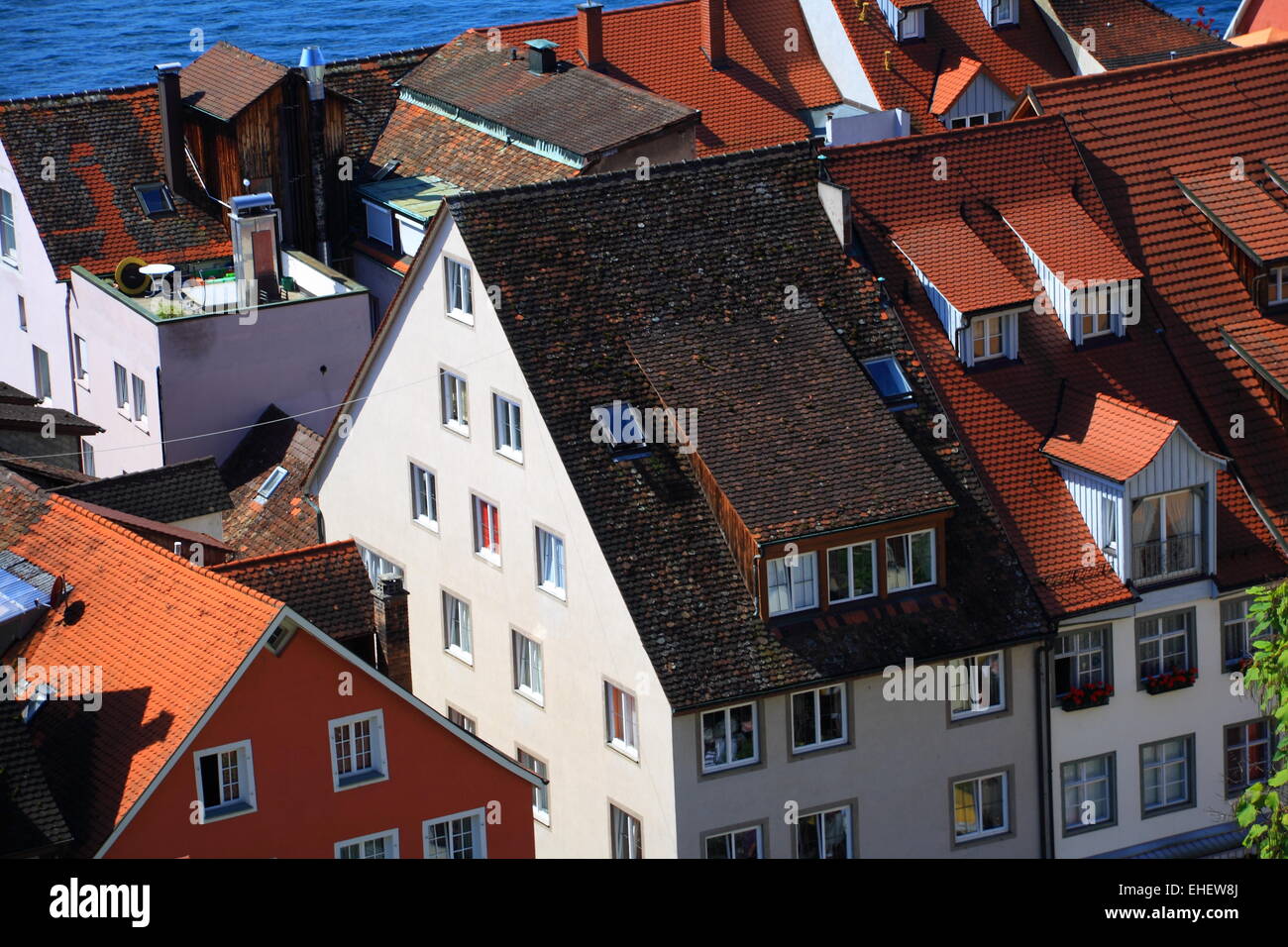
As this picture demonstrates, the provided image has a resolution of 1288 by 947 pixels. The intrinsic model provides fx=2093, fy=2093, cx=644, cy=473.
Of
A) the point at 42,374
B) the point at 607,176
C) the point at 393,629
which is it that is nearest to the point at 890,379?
the point at 607,176

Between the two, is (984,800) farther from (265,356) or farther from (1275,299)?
(265,356)

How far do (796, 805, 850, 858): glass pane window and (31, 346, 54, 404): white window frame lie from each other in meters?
33.4

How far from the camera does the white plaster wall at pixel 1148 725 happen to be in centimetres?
3656

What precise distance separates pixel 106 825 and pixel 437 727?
5.08 metres

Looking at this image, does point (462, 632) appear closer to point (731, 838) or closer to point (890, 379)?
point (731, 838)

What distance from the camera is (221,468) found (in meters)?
51.8

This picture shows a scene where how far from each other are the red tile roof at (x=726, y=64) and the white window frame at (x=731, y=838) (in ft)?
115

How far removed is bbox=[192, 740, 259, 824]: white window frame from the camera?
28453 mm

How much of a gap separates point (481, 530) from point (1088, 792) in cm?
1198

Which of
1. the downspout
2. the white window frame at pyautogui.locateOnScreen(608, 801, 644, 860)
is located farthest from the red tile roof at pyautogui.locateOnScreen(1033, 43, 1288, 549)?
the white window frame at pyautogui.locateOnScreen(608, 801, 644, 860)

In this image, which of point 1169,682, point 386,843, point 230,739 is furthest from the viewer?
point 1169,682

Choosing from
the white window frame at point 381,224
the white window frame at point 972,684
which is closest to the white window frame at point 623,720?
the white window frame at point 972,684

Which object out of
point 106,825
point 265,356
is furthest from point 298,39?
point 106,825

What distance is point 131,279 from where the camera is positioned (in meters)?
55.3
